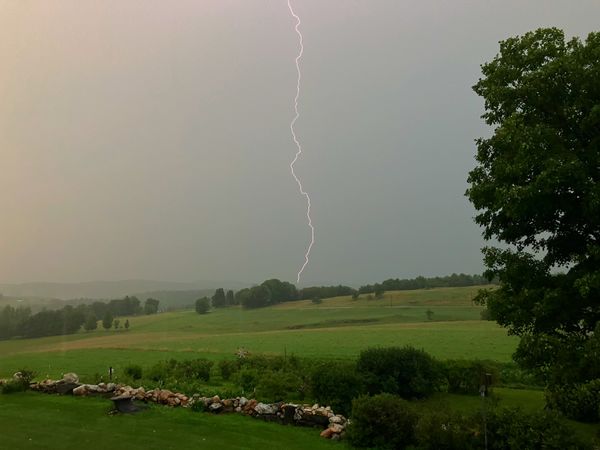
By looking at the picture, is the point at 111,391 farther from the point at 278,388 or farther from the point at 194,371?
the point at 278,388

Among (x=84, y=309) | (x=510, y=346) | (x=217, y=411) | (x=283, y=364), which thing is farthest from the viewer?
(x=84, y=309)

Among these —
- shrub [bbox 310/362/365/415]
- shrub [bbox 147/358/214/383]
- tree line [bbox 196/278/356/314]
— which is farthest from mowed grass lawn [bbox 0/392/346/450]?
tree line [bbox 196/278/356/314]

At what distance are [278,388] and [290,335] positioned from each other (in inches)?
1763

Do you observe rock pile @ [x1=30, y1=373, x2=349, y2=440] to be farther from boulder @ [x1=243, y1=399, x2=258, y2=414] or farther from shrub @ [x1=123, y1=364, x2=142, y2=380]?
shrub @ [x1=123, y1=364, x2=142, y2=380]

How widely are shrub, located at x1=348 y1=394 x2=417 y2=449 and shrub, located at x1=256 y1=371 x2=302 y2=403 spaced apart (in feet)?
19.9

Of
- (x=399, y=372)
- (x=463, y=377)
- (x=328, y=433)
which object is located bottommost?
(x=463, y=377)

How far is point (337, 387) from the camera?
56.2ft

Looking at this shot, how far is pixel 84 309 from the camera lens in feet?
287

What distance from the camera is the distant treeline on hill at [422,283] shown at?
106375mm

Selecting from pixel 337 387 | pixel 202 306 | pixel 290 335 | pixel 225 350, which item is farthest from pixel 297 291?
pixel 337 387

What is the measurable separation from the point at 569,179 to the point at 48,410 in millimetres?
18702

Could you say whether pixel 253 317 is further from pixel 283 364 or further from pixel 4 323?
pixel 283 364

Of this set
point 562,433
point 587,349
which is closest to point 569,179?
point 587,349

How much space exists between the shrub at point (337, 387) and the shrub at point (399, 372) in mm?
1378
